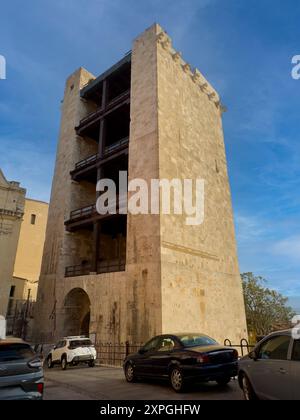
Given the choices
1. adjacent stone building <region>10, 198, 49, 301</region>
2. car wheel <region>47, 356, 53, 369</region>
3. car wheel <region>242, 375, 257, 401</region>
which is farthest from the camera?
adjacent stone building <region>10, 198, 49, 301</region>

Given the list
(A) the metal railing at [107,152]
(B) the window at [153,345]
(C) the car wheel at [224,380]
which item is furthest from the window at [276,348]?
(A) the metal railing at [107,152]

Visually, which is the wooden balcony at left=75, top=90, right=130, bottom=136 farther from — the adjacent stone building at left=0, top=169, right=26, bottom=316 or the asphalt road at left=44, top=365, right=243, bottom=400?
the asphalt road at left=44, top=365, right=243, bottom=400

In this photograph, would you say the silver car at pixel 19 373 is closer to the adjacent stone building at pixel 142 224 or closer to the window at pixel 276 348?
the window at pixel 276 348

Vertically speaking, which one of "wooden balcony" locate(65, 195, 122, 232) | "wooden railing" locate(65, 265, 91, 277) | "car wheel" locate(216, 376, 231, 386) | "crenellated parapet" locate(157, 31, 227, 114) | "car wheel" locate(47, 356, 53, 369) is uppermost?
"crenellated parapet" locate(157, 31, 227, 114)

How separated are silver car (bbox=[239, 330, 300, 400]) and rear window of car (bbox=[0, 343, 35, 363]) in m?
4.11

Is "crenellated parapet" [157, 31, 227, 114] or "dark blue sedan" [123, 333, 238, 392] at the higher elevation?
"crenellated parapet" [157, 31, 227, 114]

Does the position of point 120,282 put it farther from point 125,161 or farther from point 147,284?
point 125,161

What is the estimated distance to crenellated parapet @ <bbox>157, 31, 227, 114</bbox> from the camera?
21484 millimetres

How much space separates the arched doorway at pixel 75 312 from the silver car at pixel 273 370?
53.3 feet

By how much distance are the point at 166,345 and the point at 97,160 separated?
54.2 feet

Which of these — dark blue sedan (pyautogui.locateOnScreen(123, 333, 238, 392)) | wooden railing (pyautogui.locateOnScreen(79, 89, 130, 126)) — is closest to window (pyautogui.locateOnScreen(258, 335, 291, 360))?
dark blue sedan (pyautogui.locateOnScreen(123, 333, 238, 392))

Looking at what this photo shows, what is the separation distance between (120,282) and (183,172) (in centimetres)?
795

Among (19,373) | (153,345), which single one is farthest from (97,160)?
(19,373)

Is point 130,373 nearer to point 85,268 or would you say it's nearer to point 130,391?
point 130,391
